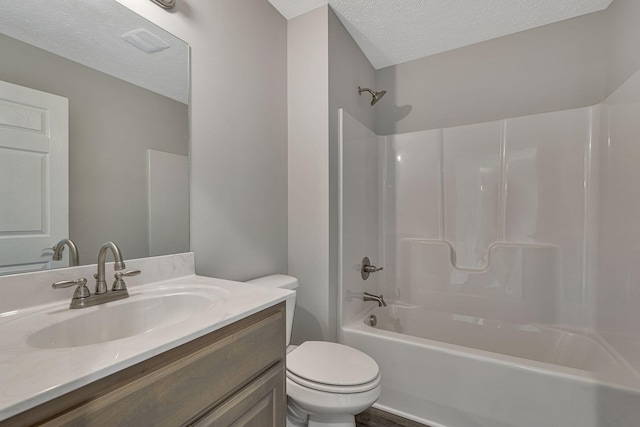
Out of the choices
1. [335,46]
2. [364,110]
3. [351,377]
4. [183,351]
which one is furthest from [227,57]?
[351,377]

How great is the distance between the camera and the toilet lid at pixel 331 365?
1.18 m

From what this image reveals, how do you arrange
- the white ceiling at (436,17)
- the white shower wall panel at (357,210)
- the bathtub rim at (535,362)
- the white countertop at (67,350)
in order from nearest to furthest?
the white countertop at (67,350) → the bathtub rim at (535,362) → the white ceiling at (436,17) → the white shower wall panel at (357,210)

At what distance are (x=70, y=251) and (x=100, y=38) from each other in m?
0.75

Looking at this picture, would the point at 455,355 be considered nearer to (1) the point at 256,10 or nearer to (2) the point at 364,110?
(2) the point at 364,110

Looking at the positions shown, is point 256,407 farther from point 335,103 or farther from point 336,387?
point 335,103

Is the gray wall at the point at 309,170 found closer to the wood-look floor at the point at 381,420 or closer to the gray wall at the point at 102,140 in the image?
the wood-look floor at the point at 381,420

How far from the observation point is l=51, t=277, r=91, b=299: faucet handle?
827 millimetres

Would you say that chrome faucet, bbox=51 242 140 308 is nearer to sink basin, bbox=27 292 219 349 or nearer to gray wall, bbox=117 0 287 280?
sink basin, bbox=27 292 219 349

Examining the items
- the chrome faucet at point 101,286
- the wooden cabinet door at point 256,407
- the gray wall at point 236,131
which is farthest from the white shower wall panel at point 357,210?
the chrome faucet at point 101,286

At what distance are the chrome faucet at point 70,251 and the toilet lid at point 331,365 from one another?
2.98 feet

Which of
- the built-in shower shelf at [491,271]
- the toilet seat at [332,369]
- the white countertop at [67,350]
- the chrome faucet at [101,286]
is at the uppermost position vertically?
the chrome faucet at [101,286]

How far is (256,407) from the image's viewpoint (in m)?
0.87

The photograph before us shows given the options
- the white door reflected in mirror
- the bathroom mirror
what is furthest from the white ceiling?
the white door reflected in mirror

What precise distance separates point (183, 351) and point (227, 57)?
139cm
